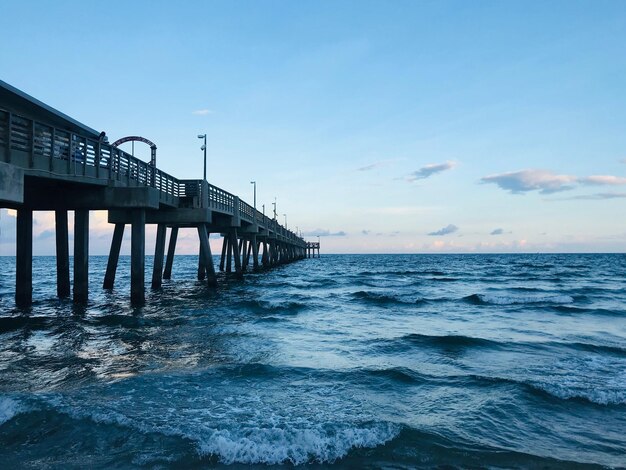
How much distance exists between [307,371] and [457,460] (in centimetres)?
456

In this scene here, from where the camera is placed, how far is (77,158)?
14594mm

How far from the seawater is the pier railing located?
4.61 metres

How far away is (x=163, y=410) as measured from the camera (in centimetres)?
716

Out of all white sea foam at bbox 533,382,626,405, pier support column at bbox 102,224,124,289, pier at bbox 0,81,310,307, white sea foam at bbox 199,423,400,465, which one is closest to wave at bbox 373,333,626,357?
white sea foam at bbox 533,382,626,405

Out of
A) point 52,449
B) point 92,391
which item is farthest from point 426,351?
point 52,449

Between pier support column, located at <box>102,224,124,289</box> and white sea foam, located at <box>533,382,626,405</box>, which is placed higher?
pier support column, located at <box>102,224,124,289</box>

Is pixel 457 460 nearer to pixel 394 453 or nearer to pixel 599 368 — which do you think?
pixel 394 453

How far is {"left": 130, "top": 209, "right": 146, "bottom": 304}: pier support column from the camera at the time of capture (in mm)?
18188

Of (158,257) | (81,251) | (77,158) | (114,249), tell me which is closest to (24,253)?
(81,251)

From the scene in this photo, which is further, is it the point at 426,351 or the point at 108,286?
the point at 108,286

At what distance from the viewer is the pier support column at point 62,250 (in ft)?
64.0

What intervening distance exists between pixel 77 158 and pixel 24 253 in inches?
207

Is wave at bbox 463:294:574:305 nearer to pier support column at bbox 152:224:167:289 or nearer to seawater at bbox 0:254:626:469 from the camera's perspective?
seawater at bbox 0:254:626:469

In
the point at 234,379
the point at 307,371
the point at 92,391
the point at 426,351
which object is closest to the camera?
the point at 92,391
